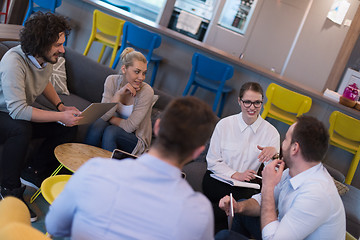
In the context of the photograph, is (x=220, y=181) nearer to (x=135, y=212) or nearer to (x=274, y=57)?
(x=135, y=212)

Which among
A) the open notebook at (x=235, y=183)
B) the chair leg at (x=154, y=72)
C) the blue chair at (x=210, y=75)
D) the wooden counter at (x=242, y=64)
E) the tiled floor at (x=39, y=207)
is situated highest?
the wooden counter at (x=242, y=64)

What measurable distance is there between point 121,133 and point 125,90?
0.34 metres

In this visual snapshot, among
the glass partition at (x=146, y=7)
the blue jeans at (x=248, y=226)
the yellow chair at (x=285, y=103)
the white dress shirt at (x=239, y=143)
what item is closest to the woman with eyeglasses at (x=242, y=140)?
the white dress shirt at (x=239, y=143)

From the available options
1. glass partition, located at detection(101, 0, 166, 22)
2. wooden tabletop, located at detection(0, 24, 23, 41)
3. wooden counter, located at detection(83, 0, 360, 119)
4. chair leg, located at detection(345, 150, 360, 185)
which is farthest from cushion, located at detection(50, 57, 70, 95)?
glass partition, located at detection(101, 0, 166, 22)

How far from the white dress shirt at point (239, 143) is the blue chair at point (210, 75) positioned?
1901 millimetres

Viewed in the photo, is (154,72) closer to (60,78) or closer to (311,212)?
(60,78)

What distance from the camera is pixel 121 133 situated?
11.3 ft

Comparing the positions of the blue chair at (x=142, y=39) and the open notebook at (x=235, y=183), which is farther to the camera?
the blue chair at (x=142, y=39)

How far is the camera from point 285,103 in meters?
4.86

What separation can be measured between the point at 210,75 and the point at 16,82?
2.81 meters

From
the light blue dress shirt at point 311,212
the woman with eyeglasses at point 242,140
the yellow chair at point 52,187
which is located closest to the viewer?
the light blue dress shirt at point 311,212

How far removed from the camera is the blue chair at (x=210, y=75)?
5.01 metres

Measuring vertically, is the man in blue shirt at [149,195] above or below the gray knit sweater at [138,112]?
above

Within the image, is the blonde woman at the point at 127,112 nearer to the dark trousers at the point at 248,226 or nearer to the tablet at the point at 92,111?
the tablet at the point at 92,111
